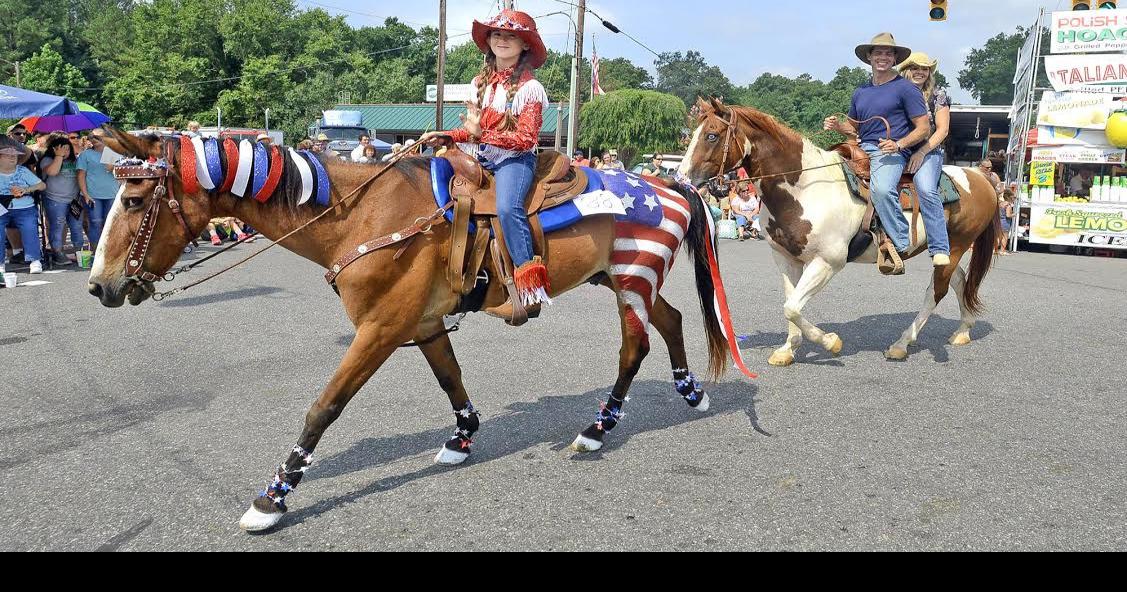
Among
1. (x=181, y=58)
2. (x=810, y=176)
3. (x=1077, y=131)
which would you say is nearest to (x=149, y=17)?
(x=181, y=58)

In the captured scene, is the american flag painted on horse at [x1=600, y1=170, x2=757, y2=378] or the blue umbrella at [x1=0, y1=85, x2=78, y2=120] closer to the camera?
the american flag painted on horse at [x1=600, y1=170, x2=757, y2=378]

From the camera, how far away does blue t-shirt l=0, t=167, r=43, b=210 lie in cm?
1061

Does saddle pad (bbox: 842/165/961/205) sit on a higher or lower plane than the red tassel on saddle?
higher

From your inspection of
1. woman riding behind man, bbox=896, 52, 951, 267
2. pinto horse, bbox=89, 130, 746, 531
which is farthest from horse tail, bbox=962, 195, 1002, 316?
pinto horse, bbox=89, 130, 746, 531

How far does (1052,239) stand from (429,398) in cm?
1567

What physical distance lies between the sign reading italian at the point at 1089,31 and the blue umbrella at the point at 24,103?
18482mm

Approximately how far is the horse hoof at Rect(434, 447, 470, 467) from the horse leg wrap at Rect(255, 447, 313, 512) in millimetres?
851

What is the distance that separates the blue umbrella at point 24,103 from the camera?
40.1 feet

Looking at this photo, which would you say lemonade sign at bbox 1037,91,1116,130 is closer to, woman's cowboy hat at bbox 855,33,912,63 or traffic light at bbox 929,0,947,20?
traffic light at bbox 929,0,947,20

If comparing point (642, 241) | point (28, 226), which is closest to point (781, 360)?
point (642, 241)

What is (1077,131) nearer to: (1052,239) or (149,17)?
(1052,239)

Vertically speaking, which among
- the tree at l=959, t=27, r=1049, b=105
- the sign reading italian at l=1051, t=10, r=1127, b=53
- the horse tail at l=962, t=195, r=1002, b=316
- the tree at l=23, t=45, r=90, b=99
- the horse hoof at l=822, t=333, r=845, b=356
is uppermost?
the tree at l=959, t=27, r=1049, b=105

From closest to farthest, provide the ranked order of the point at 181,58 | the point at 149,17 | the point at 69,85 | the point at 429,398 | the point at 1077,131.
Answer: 1. the point at 429,398
2. the point at 1077,131
3. the point at 69,85
4. the point at 181,58
5. the point at 149,17

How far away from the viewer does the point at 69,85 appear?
153 feet
